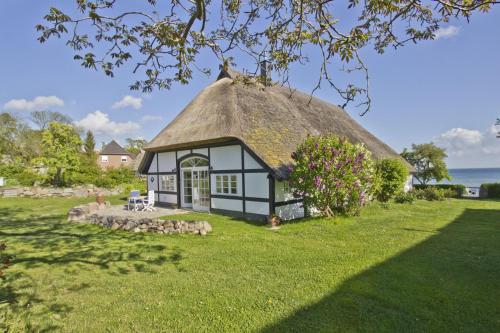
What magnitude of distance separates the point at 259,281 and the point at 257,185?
5.97 metres

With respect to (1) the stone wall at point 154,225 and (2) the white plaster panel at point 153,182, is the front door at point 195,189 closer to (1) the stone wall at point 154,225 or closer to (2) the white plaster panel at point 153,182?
(2) the white plaster panel at point 153,182

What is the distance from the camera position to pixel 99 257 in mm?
6434

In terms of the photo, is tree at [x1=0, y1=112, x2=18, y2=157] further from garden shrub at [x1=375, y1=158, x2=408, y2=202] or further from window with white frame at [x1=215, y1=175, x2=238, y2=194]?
garden shrub at [x1=375, y1=158, x2=408, y2=202]

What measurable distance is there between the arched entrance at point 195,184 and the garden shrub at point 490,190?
20696mm

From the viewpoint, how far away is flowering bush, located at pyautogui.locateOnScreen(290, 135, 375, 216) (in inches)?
365

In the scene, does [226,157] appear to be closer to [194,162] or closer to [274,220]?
[194,162]

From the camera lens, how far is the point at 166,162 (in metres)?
15.0

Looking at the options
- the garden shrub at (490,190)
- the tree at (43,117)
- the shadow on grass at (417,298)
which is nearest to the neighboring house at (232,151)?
the shadow on grass at (417,298)

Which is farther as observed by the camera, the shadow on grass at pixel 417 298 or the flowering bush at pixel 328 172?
the flowering bush at pixel 328 172

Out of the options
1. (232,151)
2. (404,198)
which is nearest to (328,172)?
(232,151)

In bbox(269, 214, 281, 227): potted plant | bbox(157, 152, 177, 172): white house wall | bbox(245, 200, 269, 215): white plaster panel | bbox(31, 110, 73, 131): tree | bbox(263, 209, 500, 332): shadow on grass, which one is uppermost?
bbox(31, 110, 73, 131): tree

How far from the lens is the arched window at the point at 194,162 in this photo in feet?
42.7

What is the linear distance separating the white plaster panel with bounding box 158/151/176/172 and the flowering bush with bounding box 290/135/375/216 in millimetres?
7175

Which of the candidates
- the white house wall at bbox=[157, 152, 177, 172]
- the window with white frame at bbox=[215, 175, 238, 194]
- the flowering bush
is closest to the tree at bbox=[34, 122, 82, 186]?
the white house wall at bbox=[157, 152, 177, 172]
